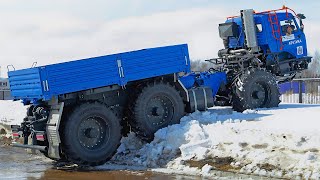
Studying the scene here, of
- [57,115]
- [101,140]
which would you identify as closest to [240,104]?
[101,140]

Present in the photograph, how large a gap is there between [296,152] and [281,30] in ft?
24.2

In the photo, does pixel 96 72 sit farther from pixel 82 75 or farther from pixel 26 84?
pixel 26 84

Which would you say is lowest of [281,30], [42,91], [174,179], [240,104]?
[174,179]

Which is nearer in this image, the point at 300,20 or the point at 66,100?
the point at 66,100

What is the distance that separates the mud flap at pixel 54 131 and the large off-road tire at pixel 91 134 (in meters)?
0.28

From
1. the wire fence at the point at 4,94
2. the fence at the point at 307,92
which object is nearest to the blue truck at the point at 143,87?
the fence at the point at 307,92

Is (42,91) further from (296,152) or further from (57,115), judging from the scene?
(296,152)

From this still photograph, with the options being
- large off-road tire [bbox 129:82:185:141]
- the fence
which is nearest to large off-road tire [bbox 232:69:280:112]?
large off-road tire [bbox 129:82:185:141]

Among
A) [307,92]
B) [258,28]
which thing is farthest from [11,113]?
[307,92]

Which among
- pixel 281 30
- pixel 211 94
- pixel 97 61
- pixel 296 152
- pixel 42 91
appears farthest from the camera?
pixel 281 30

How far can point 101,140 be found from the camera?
42.8 feet

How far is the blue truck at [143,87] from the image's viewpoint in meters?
12.4

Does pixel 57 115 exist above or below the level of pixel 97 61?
below

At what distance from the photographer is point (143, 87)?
45.5 feet
